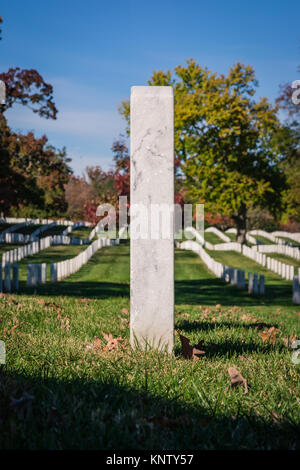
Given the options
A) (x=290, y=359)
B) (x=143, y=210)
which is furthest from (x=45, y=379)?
(x=290, y=359)

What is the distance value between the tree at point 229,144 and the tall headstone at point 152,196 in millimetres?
32920

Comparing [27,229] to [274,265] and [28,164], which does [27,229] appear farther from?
[274,265]

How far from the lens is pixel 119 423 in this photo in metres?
2.36

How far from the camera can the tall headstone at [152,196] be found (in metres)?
3.87

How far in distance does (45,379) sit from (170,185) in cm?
190

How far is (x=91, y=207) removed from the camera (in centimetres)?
3603

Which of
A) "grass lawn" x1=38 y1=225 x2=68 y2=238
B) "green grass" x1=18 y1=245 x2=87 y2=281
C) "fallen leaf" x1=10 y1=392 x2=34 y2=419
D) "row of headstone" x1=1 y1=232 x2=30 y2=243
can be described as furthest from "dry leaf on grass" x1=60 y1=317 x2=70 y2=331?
"grass lawn" x1=38 y1=225 x2=68 y2=238

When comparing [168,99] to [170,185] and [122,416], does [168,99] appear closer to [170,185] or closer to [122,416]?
[170,185]

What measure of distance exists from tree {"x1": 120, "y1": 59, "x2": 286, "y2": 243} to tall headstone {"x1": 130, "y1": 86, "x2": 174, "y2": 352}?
32920mm

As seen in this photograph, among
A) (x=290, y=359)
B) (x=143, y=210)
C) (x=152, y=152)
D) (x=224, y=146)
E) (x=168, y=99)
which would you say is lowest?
(x=290, y=359)

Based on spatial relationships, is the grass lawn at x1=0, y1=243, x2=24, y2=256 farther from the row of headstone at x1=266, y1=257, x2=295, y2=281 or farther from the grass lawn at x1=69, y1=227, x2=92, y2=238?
→ the row of headstone at x1=266, y1=257, x2=295, y2=281

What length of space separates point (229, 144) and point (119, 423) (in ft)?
122

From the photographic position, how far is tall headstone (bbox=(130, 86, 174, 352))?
12.7 feet

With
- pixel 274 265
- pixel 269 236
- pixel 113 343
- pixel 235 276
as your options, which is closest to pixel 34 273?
pixel 235 276
